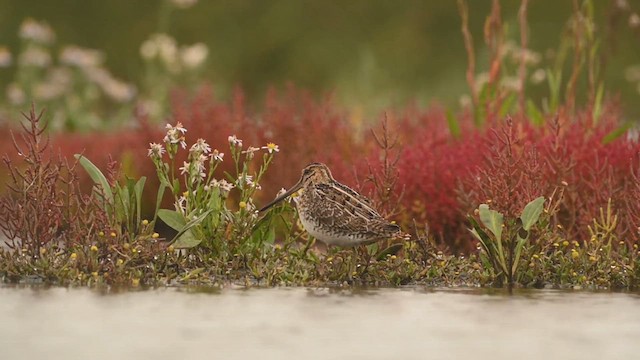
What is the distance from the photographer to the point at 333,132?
15.8 meters

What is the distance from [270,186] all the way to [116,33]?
21.9 meters

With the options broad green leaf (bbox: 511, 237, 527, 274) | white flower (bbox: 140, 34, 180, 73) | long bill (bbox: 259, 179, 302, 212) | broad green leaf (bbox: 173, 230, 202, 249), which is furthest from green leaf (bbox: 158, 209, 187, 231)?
white flower (bbox: 140, 34, 180, 73)

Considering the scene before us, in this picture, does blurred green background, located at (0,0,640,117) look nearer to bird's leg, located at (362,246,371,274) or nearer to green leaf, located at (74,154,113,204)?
green leaf, located at (74,154,113,204)

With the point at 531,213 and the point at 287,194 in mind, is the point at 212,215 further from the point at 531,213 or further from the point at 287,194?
the point at 531,213

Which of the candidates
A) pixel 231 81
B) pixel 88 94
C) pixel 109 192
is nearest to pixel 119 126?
pixel 88 94

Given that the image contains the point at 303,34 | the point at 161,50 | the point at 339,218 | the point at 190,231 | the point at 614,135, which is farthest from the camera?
the point at 303,34

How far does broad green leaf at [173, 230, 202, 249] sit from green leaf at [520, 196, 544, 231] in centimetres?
241

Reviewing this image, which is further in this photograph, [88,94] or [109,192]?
[88,94]

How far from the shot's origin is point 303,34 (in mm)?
36156

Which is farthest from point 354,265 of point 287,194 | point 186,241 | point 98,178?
point 98,178

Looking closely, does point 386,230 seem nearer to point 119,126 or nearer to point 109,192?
point 109,192

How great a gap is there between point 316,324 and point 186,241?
2.31 meters

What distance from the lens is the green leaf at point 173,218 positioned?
11.1 metres

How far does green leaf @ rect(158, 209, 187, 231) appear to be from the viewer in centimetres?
1105
